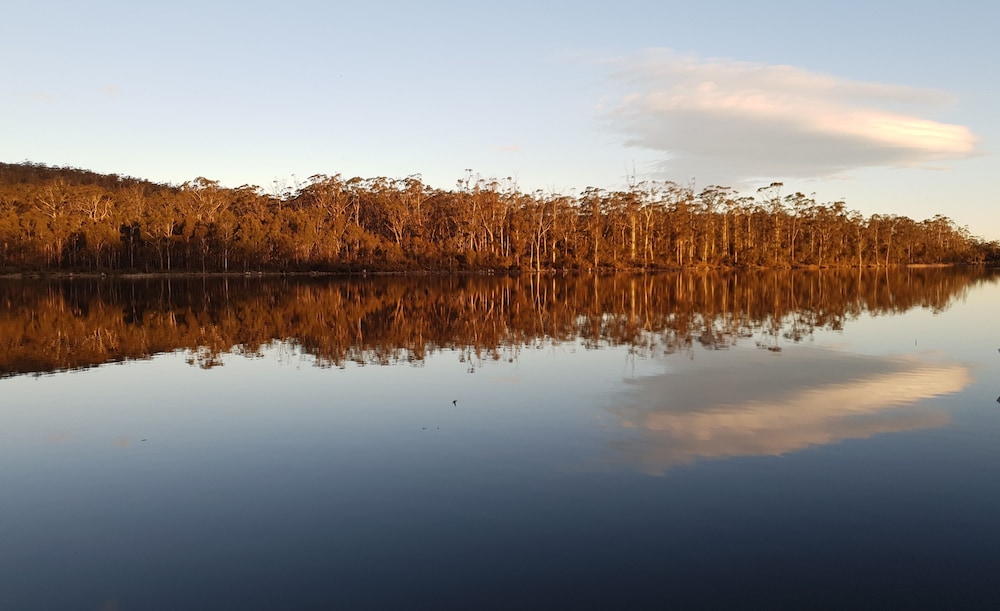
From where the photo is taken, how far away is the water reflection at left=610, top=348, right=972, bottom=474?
9758 mm

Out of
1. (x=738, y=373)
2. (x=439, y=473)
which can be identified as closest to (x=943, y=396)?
(x=738, y=373)

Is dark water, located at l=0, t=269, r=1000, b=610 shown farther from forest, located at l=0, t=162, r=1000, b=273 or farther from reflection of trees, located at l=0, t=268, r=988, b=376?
forest, located at l=0, t=162, r=1000, b=273

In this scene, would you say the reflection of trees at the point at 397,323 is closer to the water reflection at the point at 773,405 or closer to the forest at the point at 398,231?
the water reflection at the point at 773,405

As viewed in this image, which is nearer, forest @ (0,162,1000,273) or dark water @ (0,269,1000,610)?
dark water @ (0,269,1000,610)

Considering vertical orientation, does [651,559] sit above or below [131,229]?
below

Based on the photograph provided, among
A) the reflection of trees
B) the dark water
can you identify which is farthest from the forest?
the dark water

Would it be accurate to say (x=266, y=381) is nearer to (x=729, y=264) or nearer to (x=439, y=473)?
(x=439, y=473)

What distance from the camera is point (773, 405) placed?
40.0 feet

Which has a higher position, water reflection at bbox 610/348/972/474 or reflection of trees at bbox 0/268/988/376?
reflection of trees at bbox 0/268/988/376

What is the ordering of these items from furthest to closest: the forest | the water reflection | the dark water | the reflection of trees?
the forest
the reflection of trees
the water reflection
the dark water

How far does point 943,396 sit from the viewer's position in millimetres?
12938

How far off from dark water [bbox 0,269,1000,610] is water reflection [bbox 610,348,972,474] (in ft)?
0.23

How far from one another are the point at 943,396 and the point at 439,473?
9828 millimetres

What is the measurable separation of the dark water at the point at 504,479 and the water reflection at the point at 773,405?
0.23 ft
